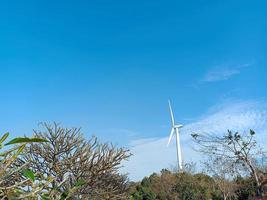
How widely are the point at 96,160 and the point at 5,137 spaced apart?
39.8 ft

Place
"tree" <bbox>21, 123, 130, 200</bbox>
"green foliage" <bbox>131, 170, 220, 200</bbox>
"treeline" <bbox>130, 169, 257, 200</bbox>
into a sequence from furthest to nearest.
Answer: "green foliage" <bbox>131, 170, 220, 200</bbox> < "treeline" <bbox>130, 169, 257, 200</bbox> < "tree" <bbox>21, 123, 130, 200</bbox>

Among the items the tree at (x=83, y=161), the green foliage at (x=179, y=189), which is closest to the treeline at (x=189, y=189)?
the green foliage at (x=179, y=189)

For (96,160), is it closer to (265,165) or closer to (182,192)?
(265,165)

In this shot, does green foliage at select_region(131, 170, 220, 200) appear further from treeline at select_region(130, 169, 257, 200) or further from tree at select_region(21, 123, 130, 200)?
tree at select_region(21, 123, 130, 200)

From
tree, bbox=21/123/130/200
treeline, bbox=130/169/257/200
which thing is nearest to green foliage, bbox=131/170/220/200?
treeline, bbox=130/169/257/200

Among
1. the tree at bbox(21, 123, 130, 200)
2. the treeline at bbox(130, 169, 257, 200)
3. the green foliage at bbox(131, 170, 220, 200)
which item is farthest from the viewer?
the green foliage at bbox(131, 170, 220, 200)

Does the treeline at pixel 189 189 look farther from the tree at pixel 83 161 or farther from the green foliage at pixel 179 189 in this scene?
the tree at pixel 83 161

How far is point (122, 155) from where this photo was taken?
47.5 ft

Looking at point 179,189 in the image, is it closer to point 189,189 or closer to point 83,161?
point 189,189

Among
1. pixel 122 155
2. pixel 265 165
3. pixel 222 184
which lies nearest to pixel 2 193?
pixel 122 155

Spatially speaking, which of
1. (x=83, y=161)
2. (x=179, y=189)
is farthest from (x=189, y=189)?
(x=83, y=161)

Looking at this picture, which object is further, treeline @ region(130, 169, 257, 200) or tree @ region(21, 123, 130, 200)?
treeline @ region(130, 169, 257, 200)

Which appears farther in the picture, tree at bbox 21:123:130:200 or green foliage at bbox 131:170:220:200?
green foliage at bbox 131:170:220:200

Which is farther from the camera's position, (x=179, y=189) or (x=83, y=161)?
(x=179, y=189)
